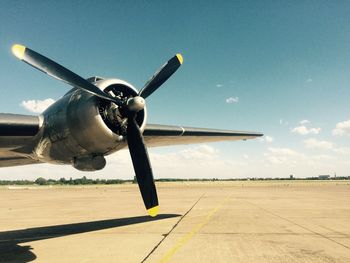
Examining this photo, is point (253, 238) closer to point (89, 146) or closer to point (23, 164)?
point (89, 146)

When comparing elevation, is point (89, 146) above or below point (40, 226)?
above

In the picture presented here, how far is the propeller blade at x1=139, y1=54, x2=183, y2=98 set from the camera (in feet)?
32.0

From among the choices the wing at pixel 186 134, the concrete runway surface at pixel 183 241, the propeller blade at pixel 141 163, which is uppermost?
the wing at pixel 186 134

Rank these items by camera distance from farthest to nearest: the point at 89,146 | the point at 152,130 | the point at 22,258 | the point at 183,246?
the point at 152,130 < the point at 89,146 < the point at 183,246 < the point at 22,258

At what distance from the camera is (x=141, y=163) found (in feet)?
29.9

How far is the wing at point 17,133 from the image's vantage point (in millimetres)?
7898

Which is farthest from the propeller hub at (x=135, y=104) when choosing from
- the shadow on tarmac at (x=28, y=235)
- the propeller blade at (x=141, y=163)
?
the shadow on tarmac at (x=28, y=235)

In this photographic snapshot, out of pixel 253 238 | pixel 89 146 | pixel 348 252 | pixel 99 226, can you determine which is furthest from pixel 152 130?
pixel 348 252

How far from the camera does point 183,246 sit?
779 cm

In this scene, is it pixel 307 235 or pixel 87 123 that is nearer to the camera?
pixel 87 123

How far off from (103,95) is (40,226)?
7.12m

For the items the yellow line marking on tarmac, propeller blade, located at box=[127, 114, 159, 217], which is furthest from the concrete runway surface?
propeller blade, located at box=[127, 114, 159, 217]

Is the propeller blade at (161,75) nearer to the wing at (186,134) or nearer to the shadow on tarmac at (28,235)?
the wing at (186,134)

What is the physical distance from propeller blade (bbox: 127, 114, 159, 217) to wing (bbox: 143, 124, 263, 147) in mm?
2147
